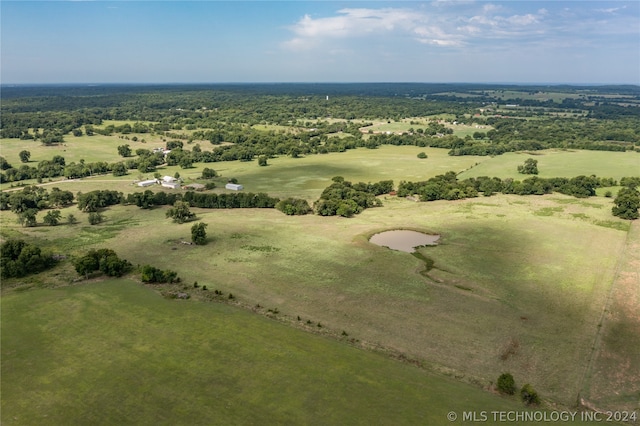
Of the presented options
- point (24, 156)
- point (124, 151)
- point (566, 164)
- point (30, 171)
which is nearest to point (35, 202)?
point (30, 171)

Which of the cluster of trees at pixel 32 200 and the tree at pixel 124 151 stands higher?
the tree at pixel 124 151

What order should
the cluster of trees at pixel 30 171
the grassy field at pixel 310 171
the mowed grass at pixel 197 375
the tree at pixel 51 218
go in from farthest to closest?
1. the cluster of trees at pixel 30 171
2. the grassy field at pixel 310 171
3. the tree at pixel 51 218
4. the mowed grass at pixel 197 375

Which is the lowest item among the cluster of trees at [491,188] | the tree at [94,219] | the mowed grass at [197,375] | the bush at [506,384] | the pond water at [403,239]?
the mowed grass at [197,375]

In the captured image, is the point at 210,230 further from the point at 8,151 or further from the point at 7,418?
the point at 8,151

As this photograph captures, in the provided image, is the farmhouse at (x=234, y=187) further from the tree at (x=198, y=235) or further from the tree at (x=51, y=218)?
the tree at (x=198, y=235)

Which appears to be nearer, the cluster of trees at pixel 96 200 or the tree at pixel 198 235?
the tree at pixel 198 235

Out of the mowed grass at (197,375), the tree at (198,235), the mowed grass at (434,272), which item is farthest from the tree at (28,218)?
the mowed grass at (197,375)
